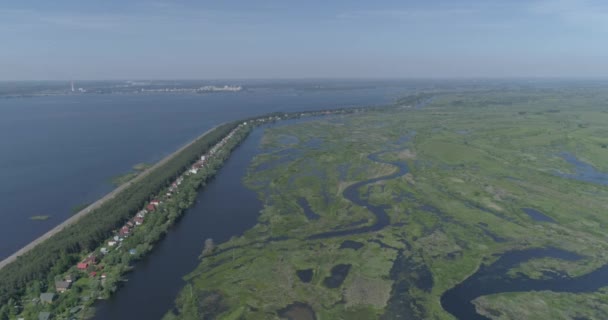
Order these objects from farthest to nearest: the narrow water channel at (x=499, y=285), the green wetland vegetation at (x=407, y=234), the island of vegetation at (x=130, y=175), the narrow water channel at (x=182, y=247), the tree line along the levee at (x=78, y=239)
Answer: the island of vegetation at (x=130, y=175) < the tree line along the levee at (x=78, y=239) < the narrow water channel at (x=182, y=247) < the green wetland vegetation at (x=407, y=234) < the narrow water channel at (x=499, y=285)

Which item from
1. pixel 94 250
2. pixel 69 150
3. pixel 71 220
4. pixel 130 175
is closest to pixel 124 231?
pixel 94 250

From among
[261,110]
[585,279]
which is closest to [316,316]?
[585,279]

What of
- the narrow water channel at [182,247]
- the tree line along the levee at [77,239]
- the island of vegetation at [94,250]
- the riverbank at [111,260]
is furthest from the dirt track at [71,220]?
the narrow water channel at [182,247]

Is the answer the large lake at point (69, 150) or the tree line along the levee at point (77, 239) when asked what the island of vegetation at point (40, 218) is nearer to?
the large lake at point (69, 150)

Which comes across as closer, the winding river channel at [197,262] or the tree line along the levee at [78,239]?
the winding river channel at [197,262]

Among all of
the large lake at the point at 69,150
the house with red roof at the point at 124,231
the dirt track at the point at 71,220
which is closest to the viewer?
the dirt track at the point at 71,220

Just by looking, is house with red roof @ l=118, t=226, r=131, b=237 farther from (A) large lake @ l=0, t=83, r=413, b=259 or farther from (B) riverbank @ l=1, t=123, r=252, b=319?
(A) large lake @ l=0, t=83, r=413, b=259
